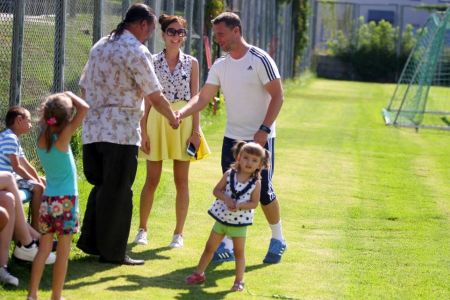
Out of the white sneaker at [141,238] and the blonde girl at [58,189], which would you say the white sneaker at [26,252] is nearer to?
the blonde girl at [58,189]

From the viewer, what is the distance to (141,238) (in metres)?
9.05

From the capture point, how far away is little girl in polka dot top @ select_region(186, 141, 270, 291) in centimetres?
764

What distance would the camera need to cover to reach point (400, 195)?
42.4 feet

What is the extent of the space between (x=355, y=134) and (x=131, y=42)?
13346 mm

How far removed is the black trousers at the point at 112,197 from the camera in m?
7.98

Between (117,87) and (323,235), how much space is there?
9.85 ft

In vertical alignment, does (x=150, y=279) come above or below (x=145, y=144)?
below

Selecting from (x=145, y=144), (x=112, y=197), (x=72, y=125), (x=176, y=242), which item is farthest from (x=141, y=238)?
(x=72, y=125)

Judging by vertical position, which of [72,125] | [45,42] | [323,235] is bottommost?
[323,235]

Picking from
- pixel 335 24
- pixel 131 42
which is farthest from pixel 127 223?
pixel 335 24

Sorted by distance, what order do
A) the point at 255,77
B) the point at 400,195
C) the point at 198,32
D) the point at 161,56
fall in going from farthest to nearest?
the point at 198,32, the point at 400,195, the point at 161,56, the point at 255,77

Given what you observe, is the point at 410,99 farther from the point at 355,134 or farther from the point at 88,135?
the point at 88,135

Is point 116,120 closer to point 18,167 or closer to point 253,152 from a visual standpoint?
point 18,167

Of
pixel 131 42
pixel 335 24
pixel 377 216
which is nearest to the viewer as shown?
pixel 131 42
